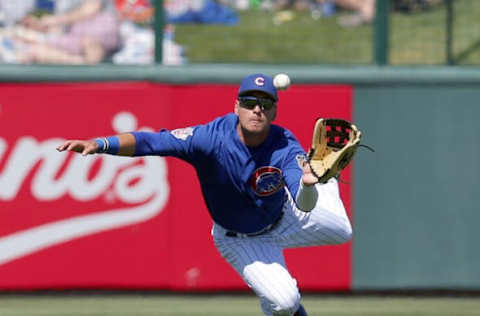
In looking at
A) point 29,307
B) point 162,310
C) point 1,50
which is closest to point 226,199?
point 162,310

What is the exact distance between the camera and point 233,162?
6.07 meters

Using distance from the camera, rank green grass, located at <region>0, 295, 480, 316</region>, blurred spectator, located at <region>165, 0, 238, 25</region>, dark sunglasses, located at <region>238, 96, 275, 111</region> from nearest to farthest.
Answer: dark sunglasses, located at <region>238, 96, 275, 111</region>, green grass, located at <region>0, 295, 480, 316</region>, blurred spectator, located at <region>165, 0, 238, 25</region>

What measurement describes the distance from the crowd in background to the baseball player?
8.32ft

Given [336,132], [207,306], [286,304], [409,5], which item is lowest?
[207,306]

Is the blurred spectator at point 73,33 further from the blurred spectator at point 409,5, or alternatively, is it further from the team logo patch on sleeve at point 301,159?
the team logo patch on sleeve at point 301,159

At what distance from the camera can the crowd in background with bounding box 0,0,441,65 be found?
8.43m

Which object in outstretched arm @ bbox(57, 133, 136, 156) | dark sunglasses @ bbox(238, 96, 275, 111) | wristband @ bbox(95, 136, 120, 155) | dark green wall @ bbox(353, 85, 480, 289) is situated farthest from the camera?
dark green wall @ bbox(353, 85, 480, 289)

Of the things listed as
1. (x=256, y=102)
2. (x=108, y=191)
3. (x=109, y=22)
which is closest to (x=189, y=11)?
(x=109, y=22)

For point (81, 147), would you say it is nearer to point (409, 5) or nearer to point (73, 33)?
point (73, 33)

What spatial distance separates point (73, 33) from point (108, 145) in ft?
9.81

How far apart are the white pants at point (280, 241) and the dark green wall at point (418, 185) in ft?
6.25

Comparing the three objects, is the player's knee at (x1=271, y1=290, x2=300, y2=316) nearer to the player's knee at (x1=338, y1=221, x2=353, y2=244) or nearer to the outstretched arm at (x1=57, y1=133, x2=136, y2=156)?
the player's knee at (x1=338, y1=221, x2=353, y2=244)

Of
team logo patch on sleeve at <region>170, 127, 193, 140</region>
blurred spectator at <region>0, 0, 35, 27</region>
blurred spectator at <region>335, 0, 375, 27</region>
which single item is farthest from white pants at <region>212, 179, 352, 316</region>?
blurred spectator at <region>0, 0, 35, 27</region>

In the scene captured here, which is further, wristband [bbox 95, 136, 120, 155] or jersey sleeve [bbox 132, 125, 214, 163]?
jersey sleeve [bbox 132, 125, 214, 163]
